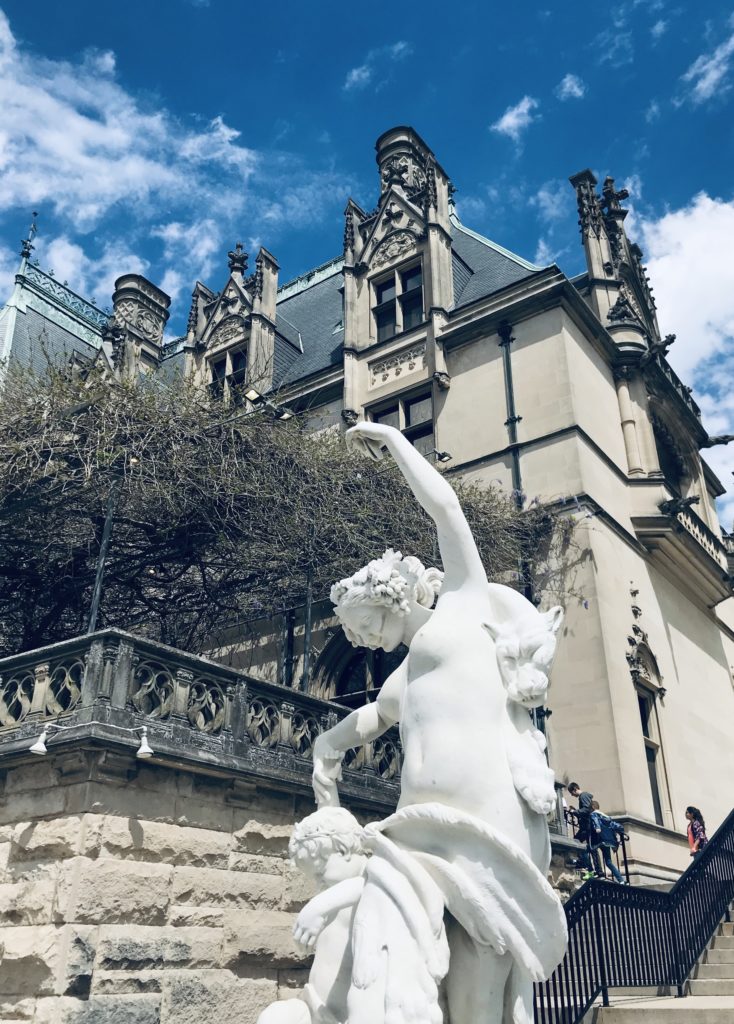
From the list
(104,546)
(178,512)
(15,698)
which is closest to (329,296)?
(178,512)

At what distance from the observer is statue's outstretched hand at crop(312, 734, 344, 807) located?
3.26 meters

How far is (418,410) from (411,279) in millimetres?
3876

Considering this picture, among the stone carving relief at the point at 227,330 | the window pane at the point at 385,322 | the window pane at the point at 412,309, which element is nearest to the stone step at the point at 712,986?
the window pane at the point at 412,309

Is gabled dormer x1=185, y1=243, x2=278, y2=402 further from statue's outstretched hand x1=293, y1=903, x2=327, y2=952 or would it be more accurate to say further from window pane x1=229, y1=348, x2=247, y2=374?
statue's outstretched hand x1=293, y1=903, x2=327, y2=952

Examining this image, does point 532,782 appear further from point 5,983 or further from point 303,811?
point 303,811

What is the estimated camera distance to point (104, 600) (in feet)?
47.2

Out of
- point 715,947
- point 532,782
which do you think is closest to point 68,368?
point 532,782

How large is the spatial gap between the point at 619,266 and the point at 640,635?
32.5 feet

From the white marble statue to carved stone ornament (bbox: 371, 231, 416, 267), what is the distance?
61.1 ft

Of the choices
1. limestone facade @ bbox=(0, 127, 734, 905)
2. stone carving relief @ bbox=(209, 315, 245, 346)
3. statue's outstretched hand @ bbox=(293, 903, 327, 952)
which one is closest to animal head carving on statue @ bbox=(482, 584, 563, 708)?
statue's outstretched hand @ bbox=(293, 903, 327, 952)

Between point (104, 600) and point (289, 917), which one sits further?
point (104, 600)

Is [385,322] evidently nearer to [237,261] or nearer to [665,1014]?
[237,261]

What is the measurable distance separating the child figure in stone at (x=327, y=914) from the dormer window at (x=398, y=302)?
1795cm

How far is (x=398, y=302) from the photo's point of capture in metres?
20.6
